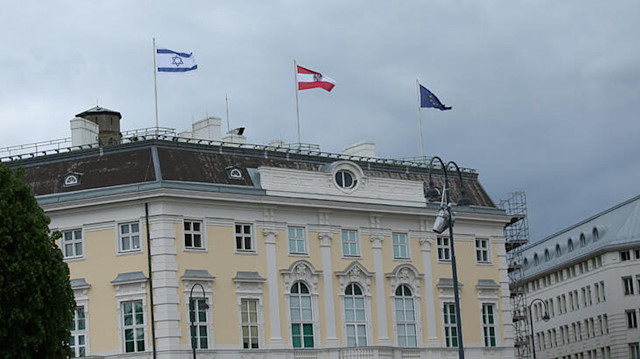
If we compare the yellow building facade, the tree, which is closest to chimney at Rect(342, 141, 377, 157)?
the yellow building facade

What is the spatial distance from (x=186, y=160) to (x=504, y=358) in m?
23.3

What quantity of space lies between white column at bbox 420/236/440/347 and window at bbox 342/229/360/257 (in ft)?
14.9

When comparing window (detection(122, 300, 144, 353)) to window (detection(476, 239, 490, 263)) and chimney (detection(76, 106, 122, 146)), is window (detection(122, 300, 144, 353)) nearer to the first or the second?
chimney (detection(76, 106, 122, 146))

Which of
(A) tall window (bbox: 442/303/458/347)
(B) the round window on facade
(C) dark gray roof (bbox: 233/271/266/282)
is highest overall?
(B) the round window on facade

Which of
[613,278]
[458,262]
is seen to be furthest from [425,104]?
[613,278]

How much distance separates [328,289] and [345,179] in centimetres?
649

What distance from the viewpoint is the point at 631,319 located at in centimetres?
11981

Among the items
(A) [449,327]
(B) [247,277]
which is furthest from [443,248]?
(B) [247,277]

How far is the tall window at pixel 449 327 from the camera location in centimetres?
7806

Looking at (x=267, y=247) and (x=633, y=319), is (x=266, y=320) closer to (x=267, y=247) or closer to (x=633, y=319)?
(x=267, y=247)

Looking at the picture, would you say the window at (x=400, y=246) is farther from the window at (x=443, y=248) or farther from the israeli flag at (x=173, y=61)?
the israeli flag at (x=173, y=61)

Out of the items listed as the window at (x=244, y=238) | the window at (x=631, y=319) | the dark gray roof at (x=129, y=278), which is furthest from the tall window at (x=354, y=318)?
the window at (x=631, y=319)

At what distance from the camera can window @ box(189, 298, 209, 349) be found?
68.6 meters

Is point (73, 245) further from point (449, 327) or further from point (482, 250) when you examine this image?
point (482, 250)
